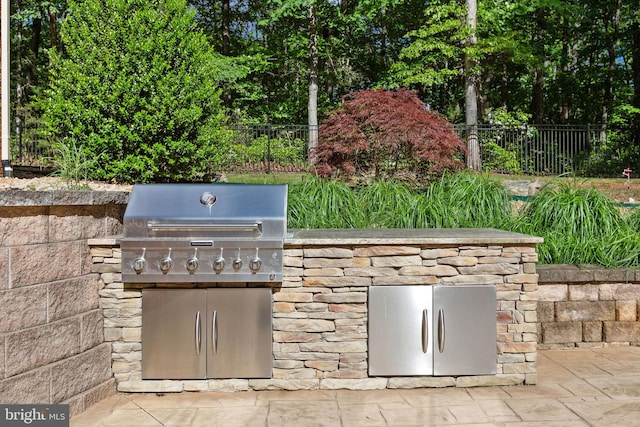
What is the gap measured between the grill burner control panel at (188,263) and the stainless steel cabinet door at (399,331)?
91 centimetres

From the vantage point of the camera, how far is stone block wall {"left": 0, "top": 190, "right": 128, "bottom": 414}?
2826 mm

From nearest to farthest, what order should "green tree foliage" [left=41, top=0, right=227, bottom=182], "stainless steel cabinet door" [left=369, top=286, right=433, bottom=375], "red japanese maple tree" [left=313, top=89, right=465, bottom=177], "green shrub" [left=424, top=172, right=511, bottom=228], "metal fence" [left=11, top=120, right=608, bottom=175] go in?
"stainless steel cabinet door" [left=369, top=286, right=433, bottom=375]
"green shrub" [left=424, top=172, right=511, bottom=228]
"green tree foliage" [left=41, top=0, right=227, bottom=182]
"red japanese maple tree" [left=313, top=89, right=465, bottom=177]
"metal fence" [left=11, top=120, right=608, bottom=175]

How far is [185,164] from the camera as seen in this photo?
6.23 metres

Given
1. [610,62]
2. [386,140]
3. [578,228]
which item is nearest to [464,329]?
[578,228]

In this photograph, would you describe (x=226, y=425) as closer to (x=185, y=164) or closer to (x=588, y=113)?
(x=185, y=164)

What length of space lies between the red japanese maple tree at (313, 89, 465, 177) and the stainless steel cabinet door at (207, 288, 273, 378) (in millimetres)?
3469

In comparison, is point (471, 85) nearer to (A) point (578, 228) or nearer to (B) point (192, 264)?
(A) point (578, 228)

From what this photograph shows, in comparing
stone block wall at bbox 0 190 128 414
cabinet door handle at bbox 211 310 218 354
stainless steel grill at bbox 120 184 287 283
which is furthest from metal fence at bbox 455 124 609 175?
stone block wall at bbox 0 190 128 414

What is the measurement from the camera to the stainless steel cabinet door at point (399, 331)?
348 cm

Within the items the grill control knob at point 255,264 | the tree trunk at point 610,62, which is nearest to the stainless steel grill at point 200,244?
the grill control knob at point 255,264

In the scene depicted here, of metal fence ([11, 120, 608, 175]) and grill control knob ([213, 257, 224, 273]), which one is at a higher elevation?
metal fence ([11, 120, 608, 175])

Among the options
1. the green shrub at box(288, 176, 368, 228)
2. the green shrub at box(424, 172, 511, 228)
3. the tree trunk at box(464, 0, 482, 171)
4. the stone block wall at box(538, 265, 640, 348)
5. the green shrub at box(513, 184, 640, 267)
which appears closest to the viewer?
the stone block wall at box(538, 265, 640, 348)

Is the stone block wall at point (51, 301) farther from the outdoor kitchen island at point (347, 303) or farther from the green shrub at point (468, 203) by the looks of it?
the green shrub at point (468, 203)

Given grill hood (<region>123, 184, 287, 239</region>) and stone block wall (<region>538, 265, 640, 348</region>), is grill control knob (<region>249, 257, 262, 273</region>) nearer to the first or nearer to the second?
grill hood (<region>123, 184, 287, 239</region>)
